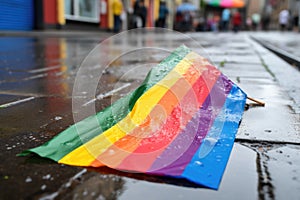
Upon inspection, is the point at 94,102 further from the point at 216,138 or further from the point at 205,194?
the point at 205,194

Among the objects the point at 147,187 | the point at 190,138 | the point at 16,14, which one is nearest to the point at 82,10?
the point at 16,14

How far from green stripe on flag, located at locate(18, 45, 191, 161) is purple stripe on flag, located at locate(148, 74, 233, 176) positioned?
0.37 metres

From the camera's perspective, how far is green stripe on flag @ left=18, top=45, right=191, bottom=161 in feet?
4.96

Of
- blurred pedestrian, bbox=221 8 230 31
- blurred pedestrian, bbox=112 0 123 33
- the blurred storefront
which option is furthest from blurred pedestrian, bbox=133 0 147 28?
blurred pedestrian, bbox=221 8 230 31

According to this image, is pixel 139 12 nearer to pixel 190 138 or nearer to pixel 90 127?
pixel 90 127

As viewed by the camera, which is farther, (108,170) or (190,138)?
(190,138)

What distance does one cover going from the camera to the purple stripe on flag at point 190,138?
1360mm

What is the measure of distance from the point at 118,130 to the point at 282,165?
781 millimetres

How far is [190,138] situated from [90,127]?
1.72 feet

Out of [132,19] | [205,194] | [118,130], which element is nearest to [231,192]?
[205,194]

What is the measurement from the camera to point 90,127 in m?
1.82

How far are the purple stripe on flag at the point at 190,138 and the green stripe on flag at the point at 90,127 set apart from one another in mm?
375

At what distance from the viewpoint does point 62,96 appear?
9.18ft

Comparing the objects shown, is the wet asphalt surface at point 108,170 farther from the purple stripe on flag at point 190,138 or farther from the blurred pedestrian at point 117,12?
the blurred pedestrian at point 117,12
